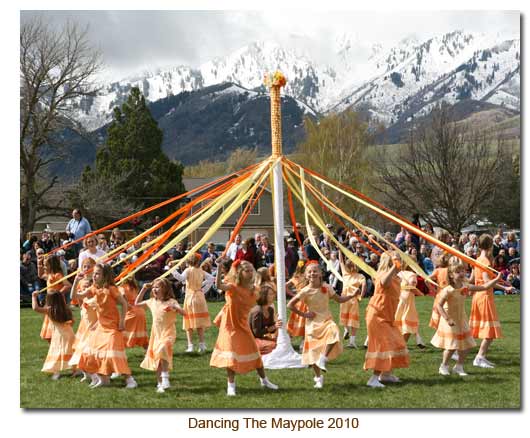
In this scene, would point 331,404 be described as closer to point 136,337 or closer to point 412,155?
point 136,337

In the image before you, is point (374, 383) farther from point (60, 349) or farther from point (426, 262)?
point (426, 262)

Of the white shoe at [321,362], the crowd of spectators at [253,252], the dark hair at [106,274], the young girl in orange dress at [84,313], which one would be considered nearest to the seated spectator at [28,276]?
the crowd of spectators at [253,252]

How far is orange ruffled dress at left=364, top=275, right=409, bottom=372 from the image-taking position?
7551 mm

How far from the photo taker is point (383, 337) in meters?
7.61

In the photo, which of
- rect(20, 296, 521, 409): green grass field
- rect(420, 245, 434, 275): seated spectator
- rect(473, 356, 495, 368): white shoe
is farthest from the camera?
rect(420, 245, 434, 275): seated spectator

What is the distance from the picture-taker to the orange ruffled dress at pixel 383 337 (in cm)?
755

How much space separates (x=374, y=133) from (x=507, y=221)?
17.8m

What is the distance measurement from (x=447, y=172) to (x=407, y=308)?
18.2 meters

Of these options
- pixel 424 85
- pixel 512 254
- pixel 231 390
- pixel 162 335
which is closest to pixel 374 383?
pixel 231 390

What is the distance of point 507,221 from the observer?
22516 millimetres

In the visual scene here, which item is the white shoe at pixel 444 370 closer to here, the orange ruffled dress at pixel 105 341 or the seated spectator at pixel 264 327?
the seated spectator at pixel 264 327

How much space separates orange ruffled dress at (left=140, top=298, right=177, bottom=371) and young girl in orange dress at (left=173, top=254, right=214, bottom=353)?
7.43ft

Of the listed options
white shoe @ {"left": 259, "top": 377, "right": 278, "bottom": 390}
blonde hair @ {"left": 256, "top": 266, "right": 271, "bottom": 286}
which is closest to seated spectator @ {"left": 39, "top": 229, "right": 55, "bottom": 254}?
blonde hair @ {"left": 256, "top": 266, "right": 271, "bottom": 286}

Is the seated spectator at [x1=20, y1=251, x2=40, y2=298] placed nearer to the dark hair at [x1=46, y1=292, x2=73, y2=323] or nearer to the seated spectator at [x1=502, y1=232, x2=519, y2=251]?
the dark hair at [x1=46, y1=292, x2=73, y2=323]
